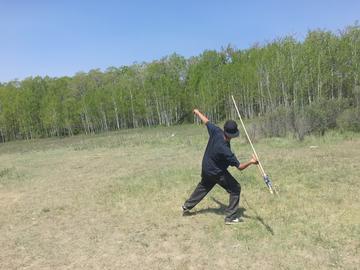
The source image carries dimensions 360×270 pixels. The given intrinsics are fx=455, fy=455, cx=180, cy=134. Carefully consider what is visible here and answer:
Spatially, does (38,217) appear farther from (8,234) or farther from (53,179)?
(53,179)

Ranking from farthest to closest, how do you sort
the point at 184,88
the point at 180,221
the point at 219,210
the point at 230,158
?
the point at 184,88, the point at 219,210, the point at 180,221, the point at 230,158

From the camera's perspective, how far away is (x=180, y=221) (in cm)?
921

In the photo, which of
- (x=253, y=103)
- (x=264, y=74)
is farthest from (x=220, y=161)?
(x=253, y=103)

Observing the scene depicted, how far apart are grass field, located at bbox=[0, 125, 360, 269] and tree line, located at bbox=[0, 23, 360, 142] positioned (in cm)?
3906

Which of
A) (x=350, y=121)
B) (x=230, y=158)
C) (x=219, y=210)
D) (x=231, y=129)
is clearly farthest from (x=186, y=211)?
(x=350, y=121)

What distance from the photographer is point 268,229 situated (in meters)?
8.16

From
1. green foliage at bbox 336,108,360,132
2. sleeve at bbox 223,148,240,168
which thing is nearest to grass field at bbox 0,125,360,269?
sleeve at bbox 223,148,240,168

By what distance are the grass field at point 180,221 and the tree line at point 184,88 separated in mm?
39063

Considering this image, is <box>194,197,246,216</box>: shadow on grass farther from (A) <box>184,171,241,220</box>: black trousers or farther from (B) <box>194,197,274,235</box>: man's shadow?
(A) <box>184,171,241,220</box>: black trousers

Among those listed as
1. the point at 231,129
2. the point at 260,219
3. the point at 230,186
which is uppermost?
the point at 231,129

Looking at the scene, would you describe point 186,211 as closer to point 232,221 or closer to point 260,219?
point 232,221

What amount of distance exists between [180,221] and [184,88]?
69.1 metres

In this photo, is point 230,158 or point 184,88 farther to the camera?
point 184,88

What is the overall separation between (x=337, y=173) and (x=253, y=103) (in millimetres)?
57796
